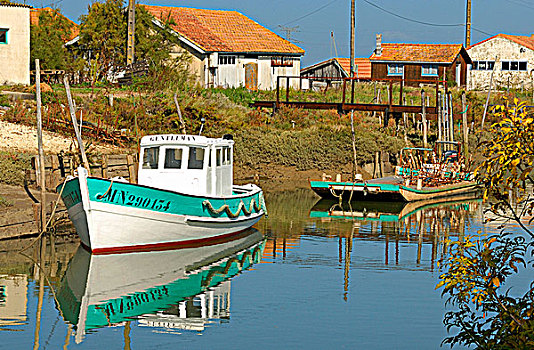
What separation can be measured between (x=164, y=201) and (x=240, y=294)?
4168mm

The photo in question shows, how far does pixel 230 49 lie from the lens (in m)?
53.2

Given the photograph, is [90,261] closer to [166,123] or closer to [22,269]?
[22,269]

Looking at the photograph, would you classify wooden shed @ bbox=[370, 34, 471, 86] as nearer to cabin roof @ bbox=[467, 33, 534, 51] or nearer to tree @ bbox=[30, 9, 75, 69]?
cabin roof @ bbox=[467, 33, 534, 51]

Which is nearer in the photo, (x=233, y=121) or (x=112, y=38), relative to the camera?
(x=233, y=121)

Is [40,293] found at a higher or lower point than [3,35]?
lower

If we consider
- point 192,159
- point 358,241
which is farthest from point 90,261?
point 358,241

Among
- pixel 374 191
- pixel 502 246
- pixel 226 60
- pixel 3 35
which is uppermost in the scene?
pixel 226 60

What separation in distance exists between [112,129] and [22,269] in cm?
1560

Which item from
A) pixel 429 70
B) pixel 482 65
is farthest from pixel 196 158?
pixel 482 65

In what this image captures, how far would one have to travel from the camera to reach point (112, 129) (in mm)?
32562

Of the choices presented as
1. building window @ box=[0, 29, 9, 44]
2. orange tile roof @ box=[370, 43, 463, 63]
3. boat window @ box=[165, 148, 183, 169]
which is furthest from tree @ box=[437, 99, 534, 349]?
orange tile roof @ box=[370, 43, 463, 63]

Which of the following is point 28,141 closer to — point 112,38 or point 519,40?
point 112,38

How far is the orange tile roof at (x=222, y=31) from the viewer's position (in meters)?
53.5

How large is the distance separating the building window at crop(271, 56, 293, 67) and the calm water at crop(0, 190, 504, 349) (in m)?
32.9
